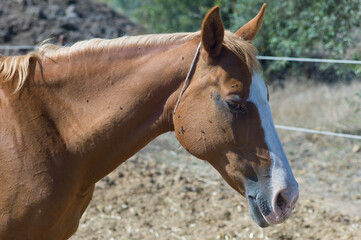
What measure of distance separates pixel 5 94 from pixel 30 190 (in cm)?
49

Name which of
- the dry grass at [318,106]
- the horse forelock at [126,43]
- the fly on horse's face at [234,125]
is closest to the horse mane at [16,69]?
the horse forelock at [126,43]

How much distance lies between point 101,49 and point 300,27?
5426 mm

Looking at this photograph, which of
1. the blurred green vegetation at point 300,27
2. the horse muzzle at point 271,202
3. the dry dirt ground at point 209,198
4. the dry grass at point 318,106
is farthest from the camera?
the dry grass at point 318,106

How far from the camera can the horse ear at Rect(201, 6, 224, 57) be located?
1.99 meters

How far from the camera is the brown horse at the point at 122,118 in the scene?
79.6 inches

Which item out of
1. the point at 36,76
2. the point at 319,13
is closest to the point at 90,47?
the point at 36,76

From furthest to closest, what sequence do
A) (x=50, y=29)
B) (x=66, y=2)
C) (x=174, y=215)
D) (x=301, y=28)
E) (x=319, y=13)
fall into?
(x=66, y=2) → (x=50, y=29) → (x=301, y=28) → (x=319, y=13) → (x=174, y=215)

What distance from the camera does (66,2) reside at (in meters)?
10.5

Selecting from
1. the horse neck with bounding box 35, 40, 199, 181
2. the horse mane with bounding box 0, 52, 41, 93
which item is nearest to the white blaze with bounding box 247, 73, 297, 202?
the horse neck with bounding box 35, 40, 199, 181

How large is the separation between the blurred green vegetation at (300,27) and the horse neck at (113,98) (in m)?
4.14

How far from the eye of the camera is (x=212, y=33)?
80.6 inches

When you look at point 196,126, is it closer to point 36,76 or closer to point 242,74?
point 242,74

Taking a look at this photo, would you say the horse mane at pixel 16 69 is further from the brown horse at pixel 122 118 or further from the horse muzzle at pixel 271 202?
the horse muzzle at pixel 271 202

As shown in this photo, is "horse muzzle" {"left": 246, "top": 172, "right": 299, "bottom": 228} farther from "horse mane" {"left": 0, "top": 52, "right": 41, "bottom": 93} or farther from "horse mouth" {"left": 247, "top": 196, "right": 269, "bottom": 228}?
"horse mane" {"left": 0, "top": 52, "right": 41, "bottom": 93}
